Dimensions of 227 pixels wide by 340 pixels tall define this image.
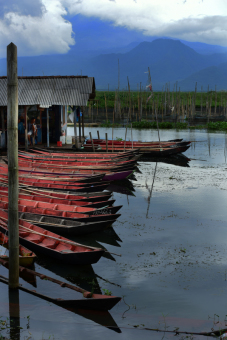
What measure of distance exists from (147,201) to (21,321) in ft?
26.6

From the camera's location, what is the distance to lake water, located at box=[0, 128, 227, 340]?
5781 millimetres

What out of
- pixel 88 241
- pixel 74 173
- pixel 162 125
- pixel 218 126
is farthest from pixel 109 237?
pixel 218 126

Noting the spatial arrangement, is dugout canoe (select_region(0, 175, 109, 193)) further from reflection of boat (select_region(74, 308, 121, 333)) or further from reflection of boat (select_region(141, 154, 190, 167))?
reflection of boat (select_region(141, 154, 190, 167))

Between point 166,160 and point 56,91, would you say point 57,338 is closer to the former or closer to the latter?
point 56,91

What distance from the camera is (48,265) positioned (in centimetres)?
782

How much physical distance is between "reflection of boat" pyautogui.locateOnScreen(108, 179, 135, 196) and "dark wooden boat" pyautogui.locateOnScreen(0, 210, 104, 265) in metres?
6.73

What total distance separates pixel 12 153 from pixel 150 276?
12.1ft

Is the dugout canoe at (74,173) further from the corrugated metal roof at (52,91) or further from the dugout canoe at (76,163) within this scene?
the corrugated metal roof at (52,91)

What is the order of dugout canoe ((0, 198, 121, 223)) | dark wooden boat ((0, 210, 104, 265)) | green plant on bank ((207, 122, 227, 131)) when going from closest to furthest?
dark wooden boat ((0, 210, 104, 265)) < dugout canoe ((0, 198, 121, 223)) < green plant on bank ((207, 122, 227, 131))

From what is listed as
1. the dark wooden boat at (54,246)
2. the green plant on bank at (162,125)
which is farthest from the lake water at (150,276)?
the green plant on bank at (162,125)

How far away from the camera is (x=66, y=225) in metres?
8.73

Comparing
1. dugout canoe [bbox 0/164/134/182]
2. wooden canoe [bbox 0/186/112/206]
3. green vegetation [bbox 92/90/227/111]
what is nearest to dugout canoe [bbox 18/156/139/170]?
dugout canoe [bbox 0/164/134/182]

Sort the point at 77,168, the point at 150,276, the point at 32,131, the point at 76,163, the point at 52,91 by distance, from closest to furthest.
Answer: the point at 150,276
the point at 77,168
the point at 76,163
the point at 52,91
the point at 32,131

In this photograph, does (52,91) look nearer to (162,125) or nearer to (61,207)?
(61,207)
